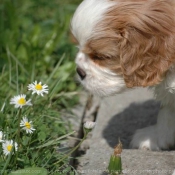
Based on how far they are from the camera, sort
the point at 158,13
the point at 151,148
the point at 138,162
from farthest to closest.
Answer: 1. the point at 151,148
2. the point at 138,162
3. the point at 158,13

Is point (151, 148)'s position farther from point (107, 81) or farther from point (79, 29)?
point (79, 29)

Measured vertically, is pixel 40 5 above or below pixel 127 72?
above

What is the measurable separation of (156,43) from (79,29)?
0.48m

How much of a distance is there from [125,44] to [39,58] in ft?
5.35

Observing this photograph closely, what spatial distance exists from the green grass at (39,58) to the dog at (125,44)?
19.6 inches

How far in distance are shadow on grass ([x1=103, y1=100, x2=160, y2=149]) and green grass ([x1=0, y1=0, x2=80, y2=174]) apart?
13.9 inches

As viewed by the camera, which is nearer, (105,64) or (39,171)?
(39,171)

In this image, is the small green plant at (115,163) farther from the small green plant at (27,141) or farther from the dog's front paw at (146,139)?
the dog's front paw at (146,139)

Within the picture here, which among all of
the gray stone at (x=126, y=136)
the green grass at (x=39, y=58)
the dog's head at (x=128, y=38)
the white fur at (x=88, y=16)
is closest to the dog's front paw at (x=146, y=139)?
the gray stone at (x=126, y=136)

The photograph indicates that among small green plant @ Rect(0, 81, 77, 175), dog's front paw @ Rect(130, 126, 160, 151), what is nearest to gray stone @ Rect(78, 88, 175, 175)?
dog's front paw @ Rect(130, 126, 160, 151)

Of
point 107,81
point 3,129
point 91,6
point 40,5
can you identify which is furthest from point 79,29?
point 40,5

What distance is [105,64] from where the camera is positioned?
3285 mm

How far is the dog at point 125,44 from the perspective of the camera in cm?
315

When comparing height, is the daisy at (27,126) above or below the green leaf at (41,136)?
above
